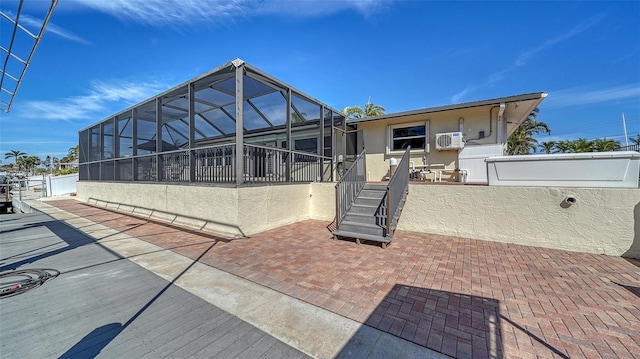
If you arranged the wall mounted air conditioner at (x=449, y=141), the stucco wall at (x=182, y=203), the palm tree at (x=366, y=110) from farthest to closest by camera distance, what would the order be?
1. the palm tree at (x=366, y=110)
2. the wall mounted air conditioner at (x=449, y=141)
3. the stucco wall at (x=182, y=203)

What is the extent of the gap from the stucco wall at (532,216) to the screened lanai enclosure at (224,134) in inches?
154

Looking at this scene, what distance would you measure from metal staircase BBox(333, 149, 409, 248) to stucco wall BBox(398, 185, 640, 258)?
80 cm

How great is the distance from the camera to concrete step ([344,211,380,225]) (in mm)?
5082

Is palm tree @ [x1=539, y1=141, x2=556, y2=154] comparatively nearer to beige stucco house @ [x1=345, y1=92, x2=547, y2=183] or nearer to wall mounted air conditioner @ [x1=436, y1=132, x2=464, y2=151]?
beige stucco house @ [x1=345, y1=92, x2=547, y2=183]

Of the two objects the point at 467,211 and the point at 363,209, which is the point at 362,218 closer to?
the point at 363,209

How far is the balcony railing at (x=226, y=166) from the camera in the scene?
597 cm

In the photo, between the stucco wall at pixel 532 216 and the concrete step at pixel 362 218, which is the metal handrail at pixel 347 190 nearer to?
the concrete step at pixel 362 218

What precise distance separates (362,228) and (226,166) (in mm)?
4002

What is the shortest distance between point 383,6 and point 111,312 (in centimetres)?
1007

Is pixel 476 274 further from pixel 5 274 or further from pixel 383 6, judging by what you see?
Answer: pixel 383 6

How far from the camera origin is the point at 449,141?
746 centimetres

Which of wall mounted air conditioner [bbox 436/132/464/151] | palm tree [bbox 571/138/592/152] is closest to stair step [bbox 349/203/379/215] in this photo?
wall mounted air conditioner [bbox 436/132/464/151]

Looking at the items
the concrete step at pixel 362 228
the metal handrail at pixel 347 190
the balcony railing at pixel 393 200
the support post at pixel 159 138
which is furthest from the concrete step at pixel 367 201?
the support post at pixel 159 138

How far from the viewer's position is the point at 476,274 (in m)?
3.35
